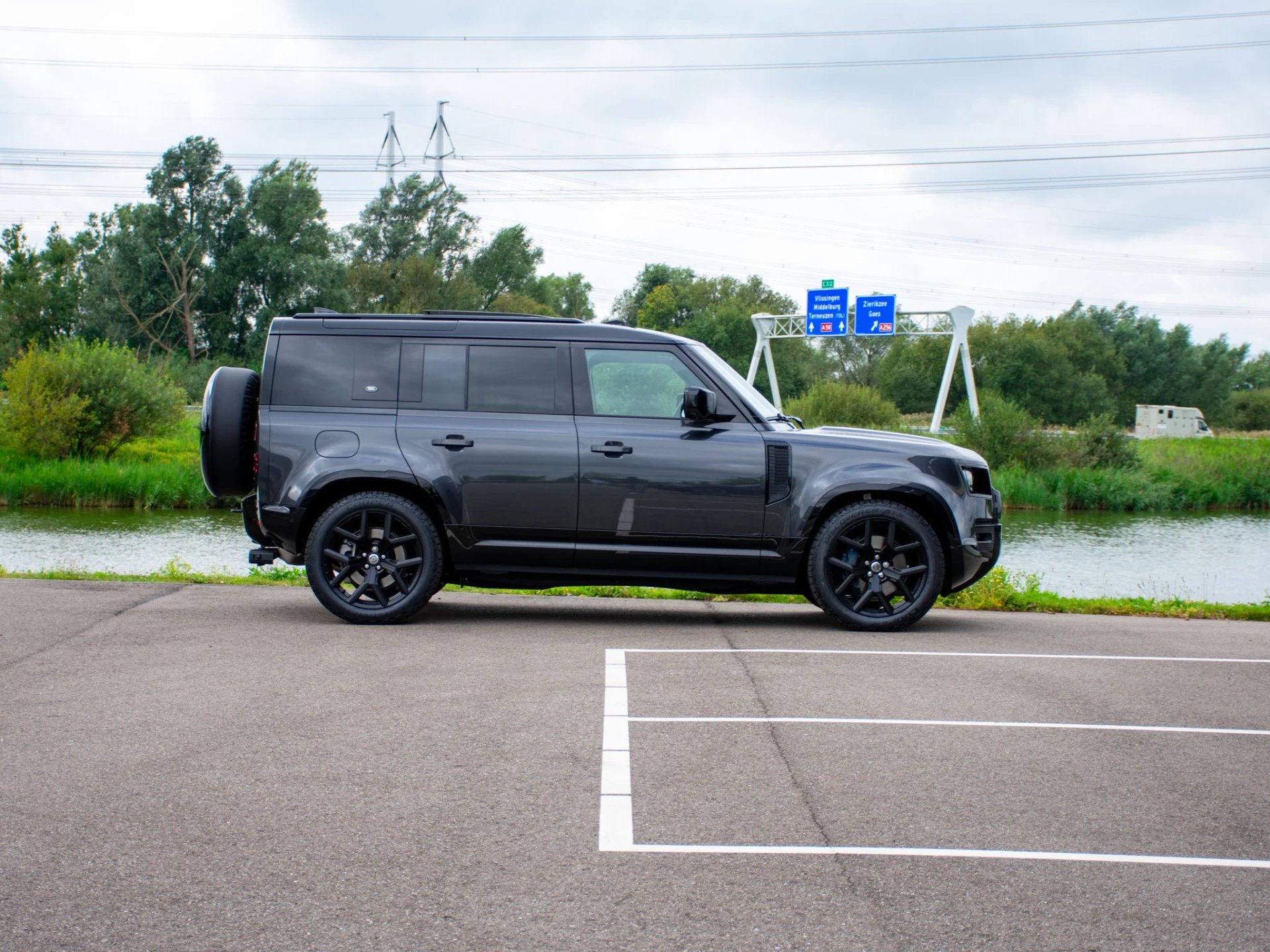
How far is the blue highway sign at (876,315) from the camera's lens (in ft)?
143

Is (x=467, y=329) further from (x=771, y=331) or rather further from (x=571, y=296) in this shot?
(x=571, y=296)

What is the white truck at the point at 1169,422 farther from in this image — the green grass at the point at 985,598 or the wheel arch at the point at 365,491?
the wheel arch at the point at 365,491

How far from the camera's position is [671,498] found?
8.39 m

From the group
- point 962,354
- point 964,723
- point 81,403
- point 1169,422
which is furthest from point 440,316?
point 1169,422

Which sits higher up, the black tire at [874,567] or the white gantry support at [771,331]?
the white gantry support at [771,331]

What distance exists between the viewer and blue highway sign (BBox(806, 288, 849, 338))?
44750mm

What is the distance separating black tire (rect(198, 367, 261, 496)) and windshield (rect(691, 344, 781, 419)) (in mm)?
3128

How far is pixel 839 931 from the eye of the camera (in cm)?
335

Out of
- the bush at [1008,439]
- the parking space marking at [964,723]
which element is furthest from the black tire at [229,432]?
the bush at [1008,439]

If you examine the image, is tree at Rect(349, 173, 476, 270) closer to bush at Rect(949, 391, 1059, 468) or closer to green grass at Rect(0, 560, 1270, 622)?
bush at Rect(949, 391, 1059, 468)

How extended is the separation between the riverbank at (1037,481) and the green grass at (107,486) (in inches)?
0.9

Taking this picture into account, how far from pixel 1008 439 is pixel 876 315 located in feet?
22.7

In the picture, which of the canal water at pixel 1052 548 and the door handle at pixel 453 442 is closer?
the door handle at pixel 453 442

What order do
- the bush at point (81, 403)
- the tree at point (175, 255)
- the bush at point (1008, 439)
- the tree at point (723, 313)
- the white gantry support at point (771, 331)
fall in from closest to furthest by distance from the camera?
1. the bush at point (81, 403)
2. the bush at point (1008, 439)
3. the white gantry support at point (771, 331)
4. the tree at point (175, 255)
5. the tree at point (723, 313)
